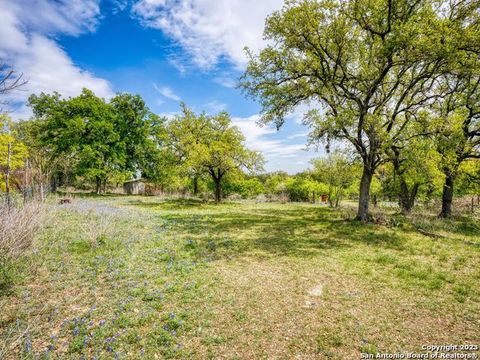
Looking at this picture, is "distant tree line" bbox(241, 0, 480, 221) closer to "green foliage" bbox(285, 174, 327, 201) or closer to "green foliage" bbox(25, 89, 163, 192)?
"green foliage" bbox(285, 174, 327, 201)

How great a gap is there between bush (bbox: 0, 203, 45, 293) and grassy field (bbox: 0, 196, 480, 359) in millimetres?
341

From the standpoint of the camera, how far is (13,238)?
6152 millimetres

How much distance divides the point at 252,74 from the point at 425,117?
981 centimetres

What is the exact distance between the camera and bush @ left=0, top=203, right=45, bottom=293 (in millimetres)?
5914

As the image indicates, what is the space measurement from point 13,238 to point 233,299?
5300mm

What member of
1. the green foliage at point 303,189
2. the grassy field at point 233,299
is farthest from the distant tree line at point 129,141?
the grassy field at point 233,299

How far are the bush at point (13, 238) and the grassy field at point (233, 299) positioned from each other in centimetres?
34

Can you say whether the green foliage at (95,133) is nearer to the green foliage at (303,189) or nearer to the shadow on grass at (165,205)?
the shadow on grass at (165,205)

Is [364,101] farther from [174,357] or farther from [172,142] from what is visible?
[172,142]

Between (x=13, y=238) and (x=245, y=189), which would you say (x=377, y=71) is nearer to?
(x=13, y=238)

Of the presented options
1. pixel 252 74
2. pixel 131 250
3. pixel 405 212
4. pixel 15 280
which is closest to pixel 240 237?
pixel 131 250

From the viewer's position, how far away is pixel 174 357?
391cm

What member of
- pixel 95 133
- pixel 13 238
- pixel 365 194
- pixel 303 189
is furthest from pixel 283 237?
pixel 95 133

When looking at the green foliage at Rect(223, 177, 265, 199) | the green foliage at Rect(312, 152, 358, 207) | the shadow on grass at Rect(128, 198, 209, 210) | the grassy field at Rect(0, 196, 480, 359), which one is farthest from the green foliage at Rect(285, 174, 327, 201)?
the grassy field at Rect(0, 196, 480, 359)
